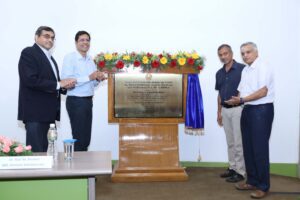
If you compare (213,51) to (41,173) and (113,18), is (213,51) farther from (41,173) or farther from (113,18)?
(41,173)

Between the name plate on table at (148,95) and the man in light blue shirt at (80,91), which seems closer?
the man in light blue shirt at (80,91)

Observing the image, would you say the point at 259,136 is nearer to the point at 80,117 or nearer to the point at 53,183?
the point at 80,117

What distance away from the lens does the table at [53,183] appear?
1.96 metres

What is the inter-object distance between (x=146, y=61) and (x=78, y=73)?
2.34ft

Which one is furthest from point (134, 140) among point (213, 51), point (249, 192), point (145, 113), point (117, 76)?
point (213, 51)

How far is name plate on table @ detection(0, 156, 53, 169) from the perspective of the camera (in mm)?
2018

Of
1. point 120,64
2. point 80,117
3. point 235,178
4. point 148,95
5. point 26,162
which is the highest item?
point 120,64

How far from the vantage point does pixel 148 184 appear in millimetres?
3969

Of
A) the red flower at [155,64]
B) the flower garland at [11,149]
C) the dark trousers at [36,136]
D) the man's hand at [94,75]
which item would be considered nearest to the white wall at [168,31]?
the red flower at [155,64]

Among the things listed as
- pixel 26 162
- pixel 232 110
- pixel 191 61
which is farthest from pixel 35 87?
pixel 232 110

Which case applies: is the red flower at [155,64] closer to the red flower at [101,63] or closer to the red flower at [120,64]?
the red flower at [120,64]

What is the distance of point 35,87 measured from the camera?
3.08m

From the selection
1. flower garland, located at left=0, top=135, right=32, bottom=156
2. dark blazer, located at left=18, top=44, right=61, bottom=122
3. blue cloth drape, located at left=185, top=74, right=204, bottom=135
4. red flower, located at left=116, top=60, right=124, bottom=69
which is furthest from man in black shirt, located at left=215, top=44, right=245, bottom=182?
flower garland, located at left=0, top=135, right=32, bottom=156

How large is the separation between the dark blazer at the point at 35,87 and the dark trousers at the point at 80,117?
0.60m
